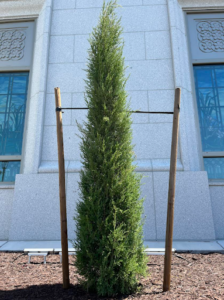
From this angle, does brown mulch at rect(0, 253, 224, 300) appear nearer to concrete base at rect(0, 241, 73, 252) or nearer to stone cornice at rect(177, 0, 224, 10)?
concrete base at rect(0, 241, 73, 252)

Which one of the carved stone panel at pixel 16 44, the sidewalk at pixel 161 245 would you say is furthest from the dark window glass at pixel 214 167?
the carved stone panel at pixel 16 44

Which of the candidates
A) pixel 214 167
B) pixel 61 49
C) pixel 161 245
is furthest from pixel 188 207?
pixel 61 49

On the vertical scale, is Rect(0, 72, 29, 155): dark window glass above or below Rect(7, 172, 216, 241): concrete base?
above

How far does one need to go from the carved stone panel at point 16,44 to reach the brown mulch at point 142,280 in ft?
17.7

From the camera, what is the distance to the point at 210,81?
264 inches

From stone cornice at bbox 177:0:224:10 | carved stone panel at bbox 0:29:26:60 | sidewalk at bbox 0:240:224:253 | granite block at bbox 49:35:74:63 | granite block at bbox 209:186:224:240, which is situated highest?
stone cornice at bbox 177:0:224:10

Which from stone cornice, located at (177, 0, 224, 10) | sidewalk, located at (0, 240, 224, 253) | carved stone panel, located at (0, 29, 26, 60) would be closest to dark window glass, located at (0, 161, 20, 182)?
sidewalk, located at (0, 240, 224, 253)

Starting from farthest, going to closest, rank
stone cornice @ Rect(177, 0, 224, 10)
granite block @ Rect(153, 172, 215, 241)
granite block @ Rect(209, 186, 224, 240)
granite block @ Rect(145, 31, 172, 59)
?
stone cornice @ Rect(177, 0, 224, 10) < granite block @ Rect(145, 31, 172, 59) < granite block @ Rect(209, 186, 224, 240) < granite block @ Rect(153, 172, 215, 241)

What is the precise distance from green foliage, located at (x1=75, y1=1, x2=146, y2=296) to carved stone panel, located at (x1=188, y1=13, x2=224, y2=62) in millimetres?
4946

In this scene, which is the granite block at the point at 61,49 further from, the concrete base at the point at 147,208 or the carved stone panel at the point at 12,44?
the concrete base at the point at 147,208

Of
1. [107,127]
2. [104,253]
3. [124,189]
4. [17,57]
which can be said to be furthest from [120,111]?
[17,57]

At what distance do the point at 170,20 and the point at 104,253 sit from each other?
6.43 meters

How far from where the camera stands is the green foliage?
2500 mm

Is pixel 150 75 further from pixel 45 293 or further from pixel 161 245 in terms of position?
pixel 45 293
